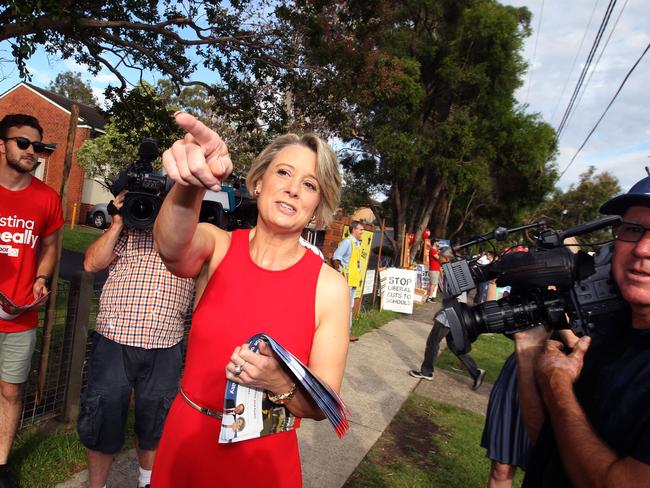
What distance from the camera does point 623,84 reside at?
7.93 m

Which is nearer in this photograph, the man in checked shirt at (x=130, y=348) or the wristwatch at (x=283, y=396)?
the wristwatch at (x=283, y=396)

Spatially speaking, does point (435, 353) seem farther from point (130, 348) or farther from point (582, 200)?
point (582, 200)

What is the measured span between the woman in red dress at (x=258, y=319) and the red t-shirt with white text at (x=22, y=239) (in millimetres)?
1645

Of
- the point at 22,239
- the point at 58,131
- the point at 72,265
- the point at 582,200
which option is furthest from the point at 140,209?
the point at 582,200

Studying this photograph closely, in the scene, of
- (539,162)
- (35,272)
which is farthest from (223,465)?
(539,162)

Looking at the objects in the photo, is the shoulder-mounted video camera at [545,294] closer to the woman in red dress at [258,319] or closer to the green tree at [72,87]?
the woman in red dress at [258,319]

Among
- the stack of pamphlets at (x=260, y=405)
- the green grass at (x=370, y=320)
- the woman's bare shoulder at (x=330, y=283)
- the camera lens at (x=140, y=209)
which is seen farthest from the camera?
the green grass at (x=370, y=320)

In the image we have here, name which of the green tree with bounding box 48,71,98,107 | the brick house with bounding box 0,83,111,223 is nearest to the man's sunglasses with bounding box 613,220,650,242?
the brick house with bounding box 0,83,111,223

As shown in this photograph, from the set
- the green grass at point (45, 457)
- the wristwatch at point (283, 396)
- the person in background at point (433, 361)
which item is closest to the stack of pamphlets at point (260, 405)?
the wristwatch at point (283, 396)

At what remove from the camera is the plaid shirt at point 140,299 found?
2.53 metres

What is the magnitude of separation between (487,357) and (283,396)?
26.2 ft

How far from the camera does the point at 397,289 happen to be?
451 inches

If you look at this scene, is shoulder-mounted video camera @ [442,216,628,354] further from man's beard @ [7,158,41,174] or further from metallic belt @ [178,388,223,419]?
man's beard @ [7,158,41,174]

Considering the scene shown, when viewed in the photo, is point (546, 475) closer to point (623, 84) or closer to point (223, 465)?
point (223, 465)
